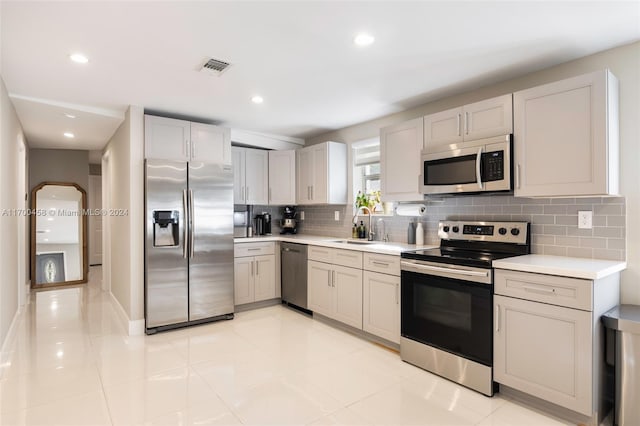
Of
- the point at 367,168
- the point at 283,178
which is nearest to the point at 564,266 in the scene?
the point at 367,168

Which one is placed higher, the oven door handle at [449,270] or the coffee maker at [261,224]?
the coffee maker at [261,224]

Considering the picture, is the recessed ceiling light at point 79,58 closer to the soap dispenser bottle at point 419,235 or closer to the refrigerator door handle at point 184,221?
the refrigerator door handle at point 184,221

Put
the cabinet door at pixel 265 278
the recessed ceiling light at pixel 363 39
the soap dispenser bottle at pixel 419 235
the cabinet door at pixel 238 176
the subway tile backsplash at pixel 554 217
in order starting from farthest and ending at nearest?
1. the cabinet door at pixel 238 176
2. the cabinet door at pixel 265 278
3. the soap dispenser bottle at pixel 419 235
4. the subway tile backsplash at pixel 554 217
5. the recessed ceiling light at pixel 363 39

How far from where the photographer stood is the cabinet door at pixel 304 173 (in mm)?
4852

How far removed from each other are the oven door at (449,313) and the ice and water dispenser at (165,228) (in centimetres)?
241

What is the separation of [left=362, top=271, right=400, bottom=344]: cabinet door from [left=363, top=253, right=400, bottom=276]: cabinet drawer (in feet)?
0.14

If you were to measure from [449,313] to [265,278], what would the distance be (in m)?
2.56

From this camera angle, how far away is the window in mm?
4398

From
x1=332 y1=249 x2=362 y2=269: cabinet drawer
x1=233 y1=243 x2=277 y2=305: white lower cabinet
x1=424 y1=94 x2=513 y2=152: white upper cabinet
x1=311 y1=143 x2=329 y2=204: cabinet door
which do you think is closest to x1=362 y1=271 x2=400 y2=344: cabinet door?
x1=332 y1=249 x2=362 y2=269: cabinet drawer

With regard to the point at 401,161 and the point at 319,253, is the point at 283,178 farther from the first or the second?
the point at 401,161

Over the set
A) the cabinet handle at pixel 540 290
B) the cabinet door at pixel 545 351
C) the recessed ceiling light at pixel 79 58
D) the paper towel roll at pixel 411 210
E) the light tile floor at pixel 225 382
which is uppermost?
the recessed ceiling light at pixel 79 58

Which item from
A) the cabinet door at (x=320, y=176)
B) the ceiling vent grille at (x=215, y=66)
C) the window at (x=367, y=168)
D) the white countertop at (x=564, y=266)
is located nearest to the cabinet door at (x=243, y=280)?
the cabinet door at (x=320, y=176)

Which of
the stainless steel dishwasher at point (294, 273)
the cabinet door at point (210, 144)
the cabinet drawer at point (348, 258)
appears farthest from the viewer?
the stainless steel dishwasher at point (294, 273)

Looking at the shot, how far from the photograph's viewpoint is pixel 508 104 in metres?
2.67
